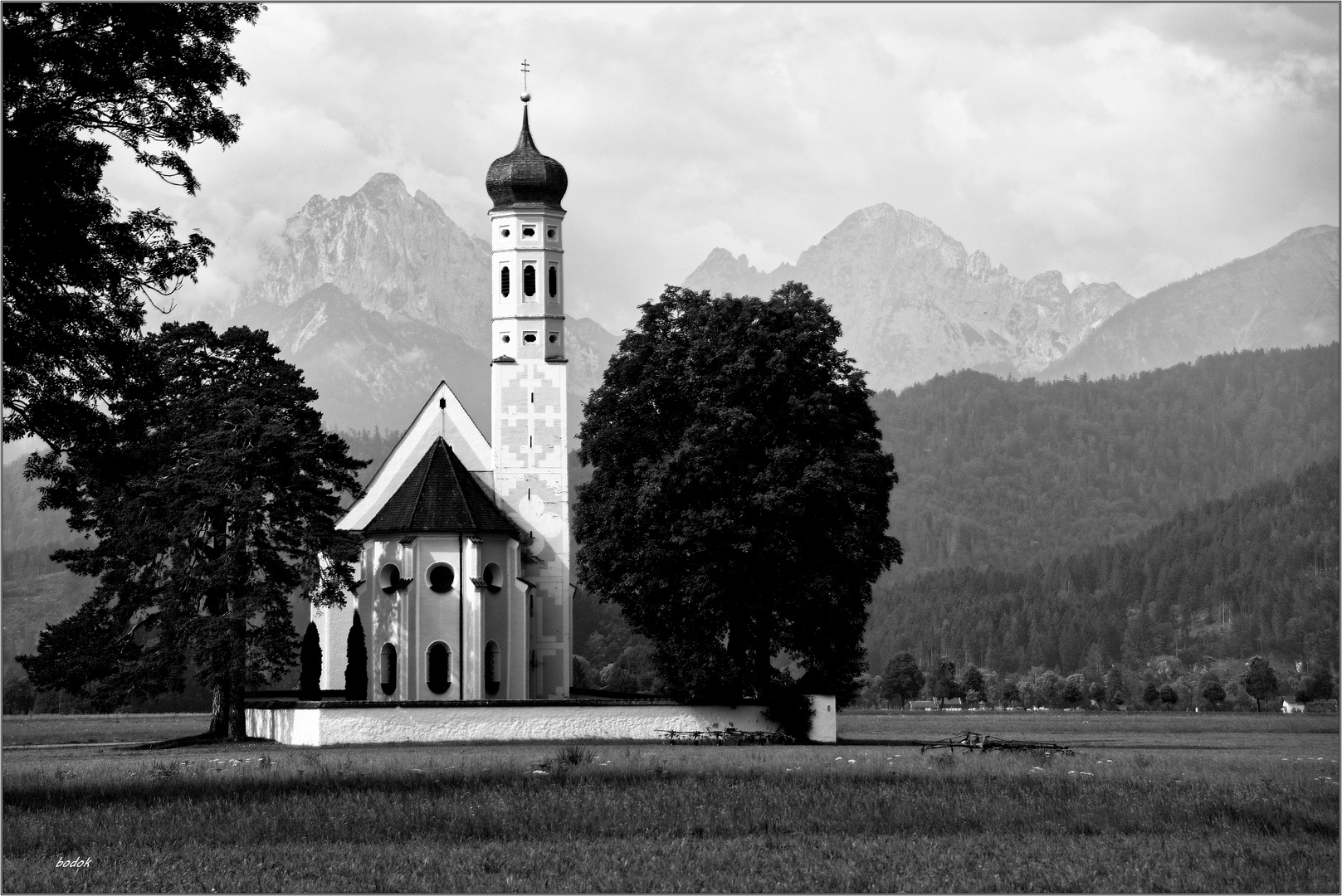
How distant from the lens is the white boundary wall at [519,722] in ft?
147

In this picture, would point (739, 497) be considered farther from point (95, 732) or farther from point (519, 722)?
point (95, 732)

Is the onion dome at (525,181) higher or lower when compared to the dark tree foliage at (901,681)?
higher

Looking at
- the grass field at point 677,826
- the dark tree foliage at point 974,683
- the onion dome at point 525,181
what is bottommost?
the grass field at point 677,826

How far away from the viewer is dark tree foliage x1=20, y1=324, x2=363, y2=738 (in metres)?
50.0

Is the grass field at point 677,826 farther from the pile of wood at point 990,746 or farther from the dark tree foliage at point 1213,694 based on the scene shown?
the dark tree foliage at point 1213,694

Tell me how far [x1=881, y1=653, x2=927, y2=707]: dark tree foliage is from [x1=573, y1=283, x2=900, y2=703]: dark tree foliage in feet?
328

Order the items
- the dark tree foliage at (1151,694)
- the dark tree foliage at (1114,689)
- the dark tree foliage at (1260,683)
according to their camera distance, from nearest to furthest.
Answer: the dark tree foliage at (1260,683) → the dark tree foliage at (1151,694) → the dark tree foliage at (1114,689)

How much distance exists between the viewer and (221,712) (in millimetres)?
52000

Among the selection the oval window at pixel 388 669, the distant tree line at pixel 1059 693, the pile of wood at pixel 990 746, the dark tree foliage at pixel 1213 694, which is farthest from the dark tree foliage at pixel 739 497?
the dark tree foliage at pixel 1213 694

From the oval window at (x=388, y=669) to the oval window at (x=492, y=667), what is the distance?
329 centimetres

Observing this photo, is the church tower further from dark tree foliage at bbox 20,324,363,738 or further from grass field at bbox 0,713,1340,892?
grass field at bbox 0,713,1340,892

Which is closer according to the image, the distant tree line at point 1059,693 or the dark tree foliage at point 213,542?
the dark tree foliage at point 213,542

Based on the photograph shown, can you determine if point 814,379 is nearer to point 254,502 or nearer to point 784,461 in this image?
point 784,461

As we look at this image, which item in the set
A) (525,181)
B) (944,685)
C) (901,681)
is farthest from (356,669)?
(944,685)
